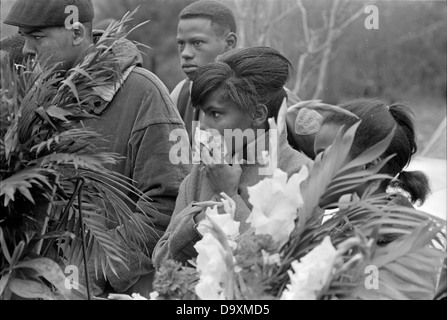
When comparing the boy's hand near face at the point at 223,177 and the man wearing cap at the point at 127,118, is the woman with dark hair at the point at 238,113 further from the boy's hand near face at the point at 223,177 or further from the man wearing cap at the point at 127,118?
the man wearing cap at the point at 127,118

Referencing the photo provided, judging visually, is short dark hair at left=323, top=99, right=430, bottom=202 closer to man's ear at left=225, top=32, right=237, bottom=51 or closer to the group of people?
the group of people

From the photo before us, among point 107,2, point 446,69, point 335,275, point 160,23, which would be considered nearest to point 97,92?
point 335,275

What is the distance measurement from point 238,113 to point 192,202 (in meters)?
0.34

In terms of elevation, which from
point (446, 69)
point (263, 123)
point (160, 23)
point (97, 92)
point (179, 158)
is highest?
point (97, 92)

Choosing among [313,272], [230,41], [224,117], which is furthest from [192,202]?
[230,41]

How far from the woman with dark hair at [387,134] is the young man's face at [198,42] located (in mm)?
1623

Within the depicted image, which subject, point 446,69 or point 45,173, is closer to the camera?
point 45,173

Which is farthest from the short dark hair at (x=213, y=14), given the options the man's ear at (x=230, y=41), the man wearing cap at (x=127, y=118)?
the man wearing cap at (x=127, y=118)

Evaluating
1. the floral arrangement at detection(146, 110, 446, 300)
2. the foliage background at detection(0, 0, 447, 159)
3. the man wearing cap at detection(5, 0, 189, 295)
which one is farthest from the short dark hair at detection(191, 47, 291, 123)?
the foliage background at detection(0, 0, 447, 159)

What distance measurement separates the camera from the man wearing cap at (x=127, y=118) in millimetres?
3391

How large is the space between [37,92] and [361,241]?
3.35 feet

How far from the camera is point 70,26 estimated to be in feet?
11.3

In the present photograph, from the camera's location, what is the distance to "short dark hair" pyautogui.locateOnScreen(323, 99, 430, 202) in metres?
3.05
